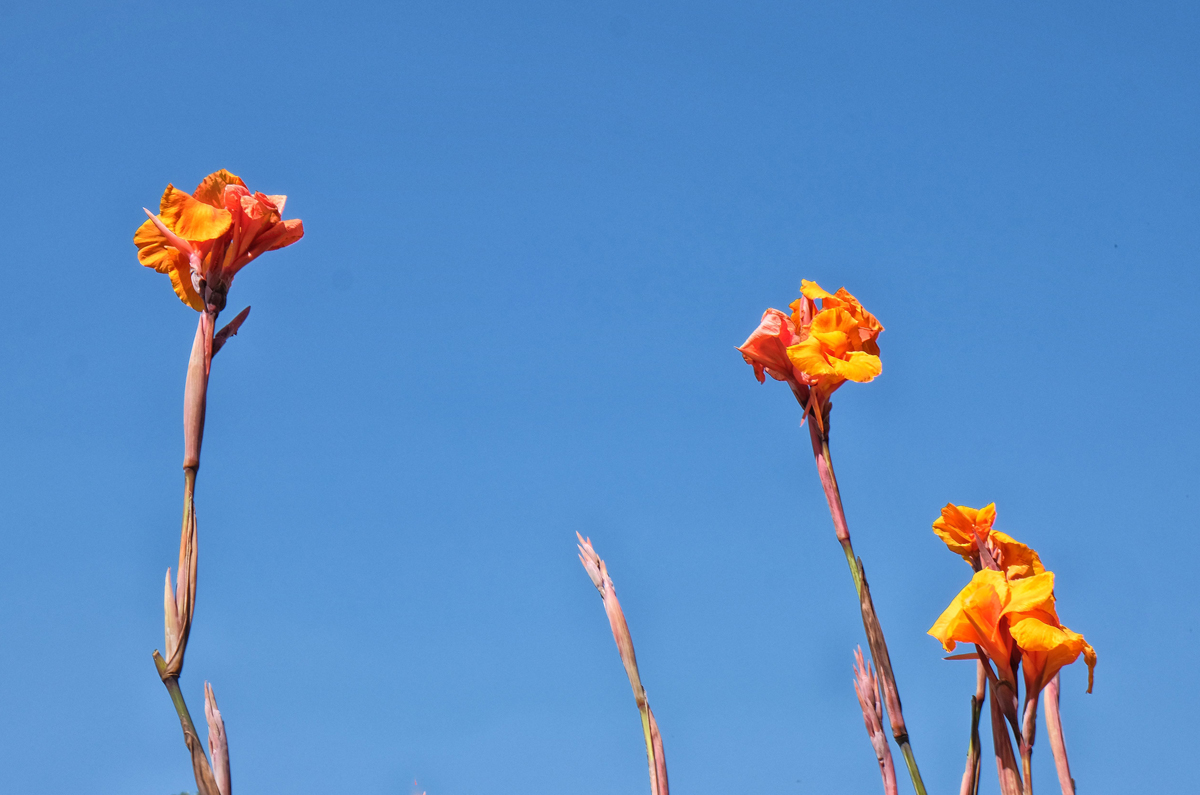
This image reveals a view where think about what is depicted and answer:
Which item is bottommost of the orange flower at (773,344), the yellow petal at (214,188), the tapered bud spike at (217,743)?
the tapered bud spike at (217,743)

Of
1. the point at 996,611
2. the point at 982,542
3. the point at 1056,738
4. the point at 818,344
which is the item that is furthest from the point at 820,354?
the point at 1056,738

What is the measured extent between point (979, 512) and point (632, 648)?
2.42 ft

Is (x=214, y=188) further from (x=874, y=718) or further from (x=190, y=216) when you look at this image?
(x=874, y=718)

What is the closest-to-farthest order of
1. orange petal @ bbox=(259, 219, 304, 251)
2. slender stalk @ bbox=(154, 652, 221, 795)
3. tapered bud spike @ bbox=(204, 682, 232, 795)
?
slender stalk @ bbox=(154, 652, 221, 795) < tapered bud spike @ bbox=(204, 682, 232, 795) < orange petal @ bbox=(259, 219, 304, 251)

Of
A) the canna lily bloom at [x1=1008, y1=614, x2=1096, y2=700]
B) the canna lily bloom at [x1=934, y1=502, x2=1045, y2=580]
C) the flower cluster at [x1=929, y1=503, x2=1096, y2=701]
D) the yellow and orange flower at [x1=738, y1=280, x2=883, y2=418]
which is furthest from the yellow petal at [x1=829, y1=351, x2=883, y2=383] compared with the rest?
the canna lily bloom at [x1=1008, y1=614, x2=1096, y2=700]

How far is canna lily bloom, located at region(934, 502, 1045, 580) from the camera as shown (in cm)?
196

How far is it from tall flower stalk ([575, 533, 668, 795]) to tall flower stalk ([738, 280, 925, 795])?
1.62 feet

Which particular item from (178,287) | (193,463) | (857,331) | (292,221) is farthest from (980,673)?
(178,287)

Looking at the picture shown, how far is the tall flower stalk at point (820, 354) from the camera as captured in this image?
2244 millimetres

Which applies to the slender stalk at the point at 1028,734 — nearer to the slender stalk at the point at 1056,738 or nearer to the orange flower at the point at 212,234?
the slender stalk at the point at 1056,738

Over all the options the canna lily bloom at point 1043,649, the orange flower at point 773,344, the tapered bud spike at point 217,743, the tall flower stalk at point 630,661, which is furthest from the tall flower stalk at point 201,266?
the canna lily bloom at point 1043,649

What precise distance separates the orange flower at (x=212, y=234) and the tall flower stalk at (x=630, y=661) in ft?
2.80

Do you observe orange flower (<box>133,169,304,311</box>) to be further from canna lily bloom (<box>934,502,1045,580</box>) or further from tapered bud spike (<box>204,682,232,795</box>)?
canna lily bloom (<box>934,502,1045,580</box>)

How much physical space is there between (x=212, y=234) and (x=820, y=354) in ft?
4.31
